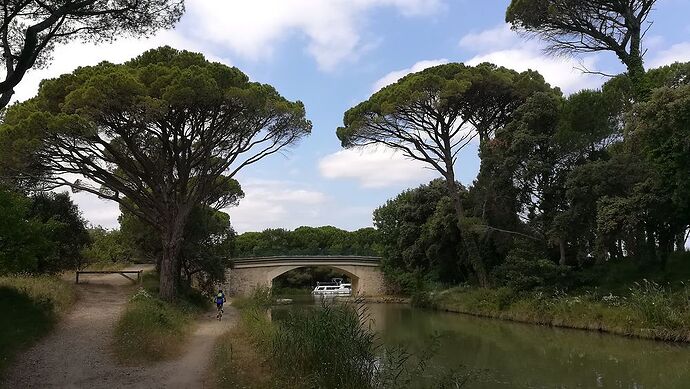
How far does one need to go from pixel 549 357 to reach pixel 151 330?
394 inches

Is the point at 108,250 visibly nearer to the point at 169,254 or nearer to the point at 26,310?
the point at 169,254

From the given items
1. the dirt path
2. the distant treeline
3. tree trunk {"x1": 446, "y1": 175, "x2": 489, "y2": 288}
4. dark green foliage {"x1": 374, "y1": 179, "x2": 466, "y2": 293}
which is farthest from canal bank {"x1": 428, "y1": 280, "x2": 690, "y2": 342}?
the distant treeline

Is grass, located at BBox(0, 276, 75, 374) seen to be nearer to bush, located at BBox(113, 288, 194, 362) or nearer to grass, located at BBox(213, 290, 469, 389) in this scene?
bush, located at BBox(113, 288, 194, 362)

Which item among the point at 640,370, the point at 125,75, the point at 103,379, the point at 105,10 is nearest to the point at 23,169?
the point at 125,75

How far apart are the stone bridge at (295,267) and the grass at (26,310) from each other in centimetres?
2669

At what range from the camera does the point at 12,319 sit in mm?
12477

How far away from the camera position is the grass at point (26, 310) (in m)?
10.8

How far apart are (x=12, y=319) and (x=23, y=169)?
6.71 meters

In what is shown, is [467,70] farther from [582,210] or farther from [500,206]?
[582,210]

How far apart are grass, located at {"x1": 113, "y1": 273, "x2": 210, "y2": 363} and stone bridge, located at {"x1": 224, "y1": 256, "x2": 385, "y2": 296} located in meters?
25.1

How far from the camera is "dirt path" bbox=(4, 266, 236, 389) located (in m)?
8.72

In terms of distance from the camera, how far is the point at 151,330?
13.3m

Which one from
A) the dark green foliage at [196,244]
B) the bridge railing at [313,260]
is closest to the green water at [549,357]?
the dark green foliage at [196,244]

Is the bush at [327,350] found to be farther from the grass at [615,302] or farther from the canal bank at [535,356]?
the grass at [615,302]
